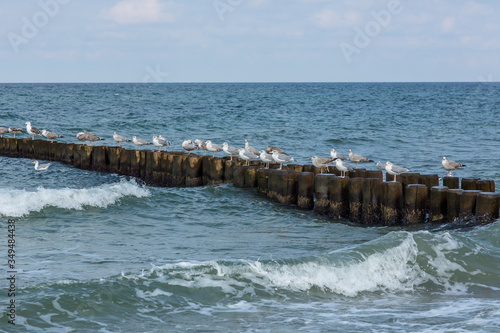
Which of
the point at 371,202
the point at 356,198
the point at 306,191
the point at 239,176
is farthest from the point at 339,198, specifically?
the point at 239,176

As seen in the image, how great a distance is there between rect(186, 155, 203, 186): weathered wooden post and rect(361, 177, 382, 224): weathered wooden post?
210 inches

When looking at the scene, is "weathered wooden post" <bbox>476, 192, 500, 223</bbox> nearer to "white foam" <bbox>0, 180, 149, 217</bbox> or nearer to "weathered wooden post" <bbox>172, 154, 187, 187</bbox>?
"white foam" <bbox>0, 180, 149, 217</bbox>

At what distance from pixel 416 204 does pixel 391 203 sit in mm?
437

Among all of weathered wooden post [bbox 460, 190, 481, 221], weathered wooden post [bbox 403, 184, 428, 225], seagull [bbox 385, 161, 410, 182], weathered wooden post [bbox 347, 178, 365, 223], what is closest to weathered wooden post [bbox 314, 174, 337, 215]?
weathered wooden post [bbox 347, 178, 365, 223]

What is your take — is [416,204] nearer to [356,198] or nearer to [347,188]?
[356,198]

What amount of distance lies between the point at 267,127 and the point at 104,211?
2211cm

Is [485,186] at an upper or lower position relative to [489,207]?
upper

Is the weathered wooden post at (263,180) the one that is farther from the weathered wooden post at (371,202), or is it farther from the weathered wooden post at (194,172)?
the weathered wooden post at (371,202)

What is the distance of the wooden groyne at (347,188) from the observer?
10.7 metres

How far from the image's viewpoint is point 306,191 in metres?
12.6

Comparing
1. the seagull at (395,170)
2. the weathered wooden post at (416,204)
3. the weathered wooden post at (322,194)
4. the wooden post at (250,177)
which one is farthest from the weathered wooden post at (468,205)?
the wooden post at (250,177)

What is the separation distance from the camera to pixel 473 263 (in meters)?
8.80

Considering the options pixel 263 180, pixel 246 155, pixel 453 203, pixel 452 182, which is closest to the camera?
pixel 453 203

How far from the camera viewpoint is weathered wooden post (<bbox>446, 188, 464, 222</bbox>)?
10602mm
